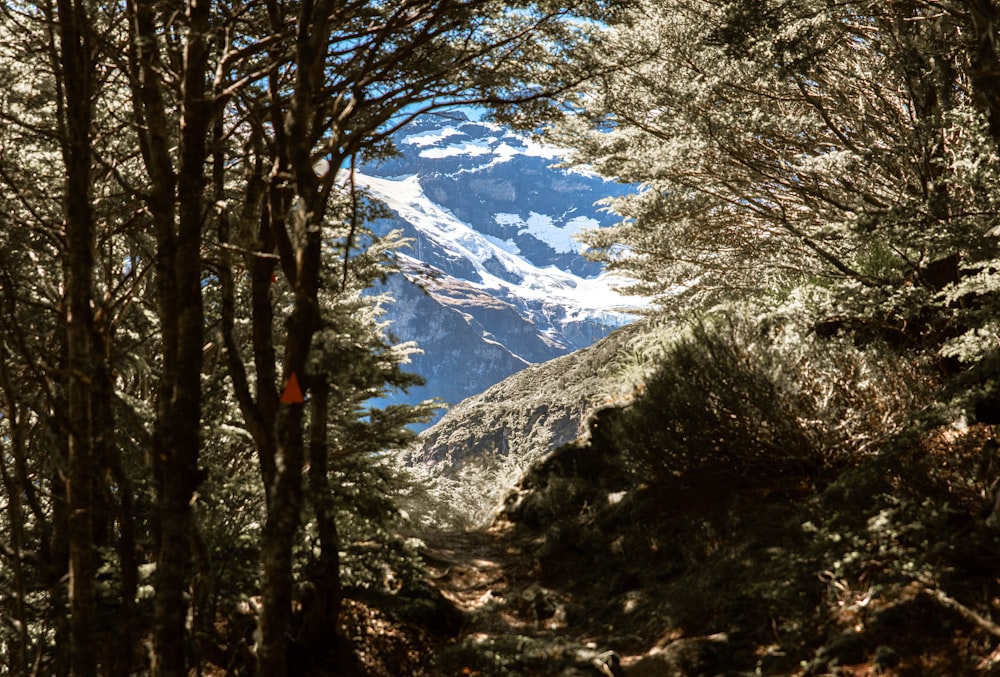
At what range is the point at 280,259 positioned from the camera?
4289 millimetres

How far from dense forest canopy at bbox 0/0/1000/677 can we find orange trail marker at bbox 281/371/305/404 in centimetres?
2

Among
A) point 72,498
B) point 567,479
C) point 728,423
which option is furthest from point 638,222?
point 72,498

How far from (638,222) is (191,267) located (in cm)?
740

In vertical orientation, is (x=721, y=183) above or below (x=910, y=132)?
above

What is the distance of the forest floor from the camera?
347cm

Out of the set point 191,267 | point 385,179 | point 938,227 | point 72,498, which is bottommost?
point 72,498

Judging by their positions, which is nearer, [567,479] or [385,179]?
[567,479]

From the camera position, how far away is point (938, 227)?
14.7 ft

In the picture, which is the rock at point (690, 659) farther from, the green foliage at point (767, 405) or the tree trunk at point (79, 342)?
the tree trunk at point (79, 342)

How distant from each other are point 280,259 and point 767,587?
3534 mm

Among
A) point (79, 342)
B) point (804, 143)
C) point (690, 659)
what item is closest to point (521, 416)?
point (804, 143)

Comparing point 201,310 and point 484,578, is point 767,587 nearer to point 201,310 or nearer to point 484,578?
point 201,310

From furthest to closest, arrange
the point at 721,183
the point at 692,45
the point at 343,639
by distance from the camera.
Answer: the point at 721,183 < the point at 692,45 < the point at 343,639

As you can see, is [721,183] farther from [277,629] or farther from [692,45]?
[277,629]
